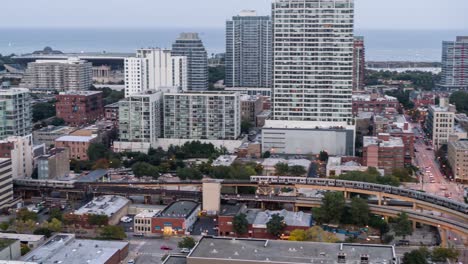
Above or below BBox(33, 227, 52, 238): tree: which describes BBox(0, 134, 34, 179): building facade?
above

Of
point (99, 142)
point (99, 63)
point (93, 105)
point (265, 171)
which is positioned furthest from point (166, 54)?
point (99, 63)

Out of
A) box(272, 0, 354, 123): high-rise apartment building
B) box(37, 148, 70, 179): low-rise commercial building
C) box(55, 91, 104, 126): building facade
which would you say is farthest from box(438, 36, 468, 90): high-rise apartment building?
box(37, 148, 70, 179): low-rise commercial building

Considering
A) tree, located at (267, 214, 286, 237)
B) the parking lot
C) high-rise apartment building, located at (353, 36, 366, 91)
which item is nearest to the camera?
the parking lot

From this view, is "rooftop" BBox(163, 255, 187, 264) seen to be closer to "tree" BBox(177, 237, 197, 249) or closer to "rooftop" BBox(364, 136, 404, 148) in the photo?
"tree" BBox(177, 237, 197, 249)

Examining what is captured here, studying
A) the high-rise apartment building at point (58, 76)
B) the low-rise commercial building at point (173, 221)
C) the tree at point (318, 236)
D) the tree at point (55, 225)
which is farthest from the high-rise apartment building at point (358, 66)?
the tree at point (55, 225)

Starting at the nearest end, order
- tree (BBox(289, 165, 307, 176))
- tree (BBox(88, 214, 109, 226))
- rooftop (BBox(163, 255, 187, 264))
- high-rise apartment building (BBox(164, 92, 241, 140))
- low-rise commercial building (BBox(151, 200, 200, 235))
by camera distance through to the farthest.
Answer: rooftop (BBox(163, 255, 187, 264))
low-rise commercial building (BBox(151, 200, 200, 235))
tree (BBox(88, 214, 109, 226))
tree (BBox(289, 165, 307, 176))
high-rise apartment building (BBox(164, 92, 241, 140))

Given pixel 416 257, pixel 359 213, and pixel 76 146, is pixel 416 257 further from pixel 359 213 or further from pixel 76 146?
pixel 76 146
